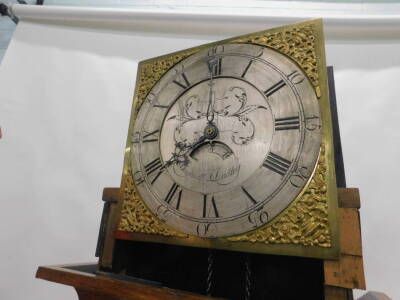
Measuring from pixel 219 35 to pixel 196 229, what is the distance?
1.27 meters

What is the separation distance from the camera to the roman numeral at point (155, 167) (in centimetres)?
91

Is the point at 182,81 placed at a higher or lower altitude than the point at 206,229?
higher

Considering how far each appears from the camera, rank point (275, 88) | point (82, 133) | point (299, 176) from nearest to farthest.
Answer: point (299, 176) → point (275, 88) → point (82, 133)

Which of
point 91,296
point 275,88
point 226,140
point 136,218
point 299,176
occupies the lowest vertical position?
point 91,296

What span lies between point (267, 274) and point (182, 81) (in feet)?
2.13

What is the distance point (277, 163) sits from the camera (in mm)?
762

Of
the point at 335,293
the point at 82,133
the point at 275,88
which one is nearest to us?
the point at 335,293

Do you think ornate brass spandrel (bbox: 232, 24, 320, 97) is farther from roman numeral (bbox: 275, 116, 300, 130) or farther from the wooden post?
the wooden post

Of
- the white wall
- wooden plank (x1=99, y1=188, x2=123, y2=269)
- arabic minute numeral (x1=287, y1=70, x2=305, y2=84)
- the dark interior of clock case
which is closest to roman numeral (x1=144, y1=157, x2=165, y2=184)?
wooden plank (x1=99, y1=188, x2=123, y2=269)

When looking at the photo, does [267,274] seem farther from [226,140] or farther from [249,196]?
[226,140]

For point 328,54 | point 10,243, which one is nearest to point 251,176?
point 328,54

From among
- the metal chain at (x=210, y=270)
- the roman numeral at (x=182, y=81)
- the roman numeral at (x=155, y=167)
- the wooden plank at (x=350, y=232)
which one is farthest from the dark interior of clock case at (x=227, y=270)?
the roman numeral at (x=182, y=81)

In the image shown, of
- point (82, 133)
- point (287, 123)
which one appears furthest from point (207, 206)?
point (82, 133)

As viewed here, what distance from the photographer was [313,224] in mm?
679
